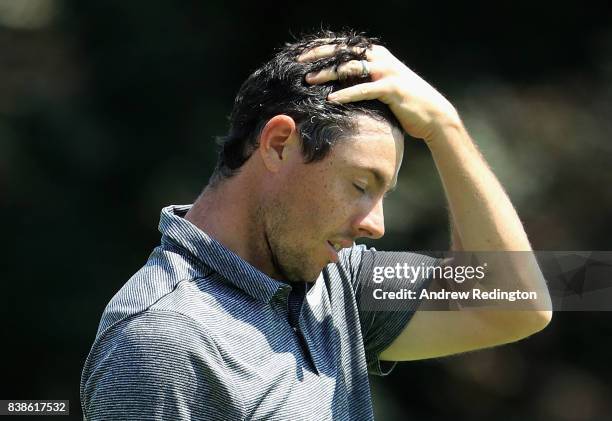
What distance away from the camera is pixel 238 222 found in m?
1.53

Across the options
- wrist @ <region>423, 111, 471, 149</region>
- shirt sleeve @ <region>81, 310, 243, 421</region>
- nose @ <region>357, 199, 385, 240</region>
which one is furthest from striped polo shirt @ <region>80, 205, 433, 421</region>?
wrist @ <region>423, 111, 471, 149</region>

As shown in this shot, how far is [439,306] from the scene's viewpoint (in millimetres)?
1774

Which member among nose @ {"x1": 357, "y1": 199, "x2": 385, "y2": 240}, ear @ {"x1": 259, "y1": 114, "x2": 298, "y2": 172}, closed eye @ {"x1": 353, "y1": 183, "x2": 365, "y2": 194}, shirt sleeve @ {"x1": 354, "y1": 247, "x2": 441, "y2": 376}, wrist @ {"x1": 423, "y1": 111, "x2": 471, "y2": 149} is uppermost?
wrist @ {"x1": 423, "y1": 111, "x2": 471, "y2": 149}

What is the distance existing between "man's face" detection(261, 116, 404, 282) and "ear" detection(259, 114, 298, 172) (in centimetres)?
2

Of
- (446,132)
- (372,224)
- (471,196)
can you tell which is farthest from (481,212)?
(372,224)

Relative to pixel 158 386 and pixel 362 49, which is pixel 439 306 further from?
pixel 158 386

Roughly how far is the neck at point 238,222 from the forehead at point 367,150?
0.47 feet

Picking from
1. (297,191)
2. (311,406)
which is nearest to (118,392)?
(311,406)

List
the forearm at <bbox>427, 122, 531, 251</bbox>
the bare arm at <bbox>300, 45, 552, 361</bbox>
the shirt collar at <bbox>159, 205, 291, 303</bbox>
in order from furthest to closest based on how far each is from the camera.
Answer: the forearm at <bbox>427, 122, 531, 251</bbox> → the bare arm at <bbox>300, 45, 552, 361</bbox> → the shirt collar at <bbox>159, 205, 291, 303</bbox>

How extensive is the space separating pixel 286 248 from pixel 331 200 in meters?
0.10

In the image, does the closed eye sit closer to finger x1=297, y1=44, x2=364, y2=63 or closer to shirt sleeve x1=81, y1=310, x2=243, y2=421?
finger x1=297, y1=44, x2=364, y2=63

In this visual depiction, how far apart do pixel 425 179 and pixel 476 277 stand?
190 centimetres

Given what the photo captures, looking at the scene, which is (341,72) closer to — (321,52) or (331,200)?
(321,52)

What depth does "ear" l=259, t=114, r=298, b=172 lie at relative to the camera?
59.7 inches
